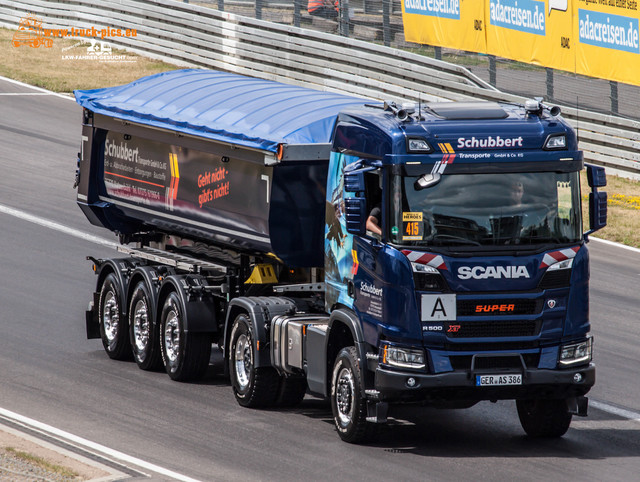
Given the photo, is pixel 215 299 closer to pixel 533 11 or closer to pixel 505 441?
pixel 505 441

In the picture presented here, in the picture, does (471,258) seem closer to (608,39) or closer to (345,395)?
(345,395)

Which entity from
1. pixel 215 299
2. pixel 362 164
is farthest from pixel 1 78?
pixel 362 164

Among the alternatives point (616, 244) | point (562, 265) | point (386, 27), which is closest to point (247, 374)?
point (562, 265)

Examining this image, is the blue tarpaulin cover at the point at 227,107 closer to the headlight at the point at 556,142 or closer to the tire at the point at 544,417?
the headlight at the point at 556,142

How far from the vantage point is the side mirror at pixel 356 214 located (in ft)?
36.9

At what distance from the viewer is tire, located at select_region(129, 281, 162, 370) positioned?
15.2 meters

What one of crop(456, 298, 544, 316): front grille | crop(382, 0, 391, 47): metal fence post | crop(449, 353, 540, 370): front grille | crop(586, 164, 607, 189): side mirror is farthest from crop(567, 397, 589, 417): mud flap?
crop(382, 0, 391, 47): metal fence post

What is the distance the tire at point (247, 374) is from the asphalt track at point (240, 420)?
0.57 feet

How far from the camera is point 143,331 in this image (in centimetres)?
1548

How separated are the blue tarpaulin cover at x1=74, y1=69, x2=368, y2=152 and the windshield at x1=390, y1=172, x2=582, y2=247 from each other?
2.02 meters

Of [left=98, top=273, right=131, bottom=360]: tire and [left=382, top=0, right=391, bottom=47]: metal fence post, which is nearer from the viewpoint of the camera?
[left=98, top=273, right=131, bottom=360]: tire

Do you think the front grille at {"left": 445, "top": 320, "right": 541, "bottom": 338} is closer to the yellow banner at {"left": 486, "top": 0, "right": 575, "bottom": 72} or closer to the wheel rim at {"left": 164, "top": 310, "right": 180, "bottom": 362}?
the wheel rim at {"left": 164, "top": 310, "right": 180, "bottom": 362}

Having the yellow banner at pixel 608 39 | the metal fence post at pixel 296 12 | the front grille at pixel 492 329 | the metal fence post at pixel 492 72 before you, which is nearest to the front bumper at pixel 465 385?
the front grille at pixel 492 329

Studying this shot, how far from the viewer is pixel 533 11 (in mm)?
25922
